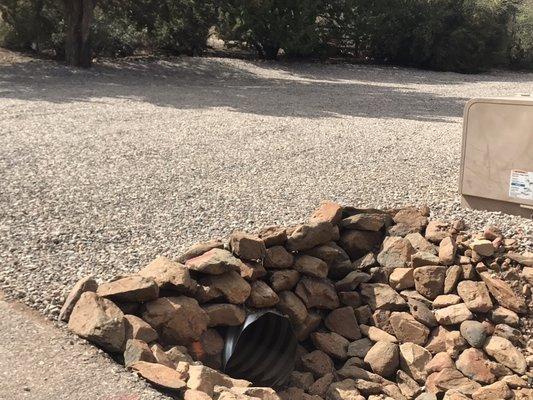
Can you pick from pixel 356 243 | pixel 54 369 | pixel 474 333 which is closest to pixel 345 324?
pixel 356 243

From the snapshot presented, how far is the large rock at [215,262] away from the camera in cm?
536

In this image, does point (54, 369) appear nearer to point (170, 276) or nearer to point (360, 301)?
point (170, 276)

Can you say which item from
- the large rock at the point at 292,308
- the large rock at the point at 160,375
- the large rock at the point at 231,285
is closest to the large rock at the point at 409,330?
the large rock at the point at 292,308

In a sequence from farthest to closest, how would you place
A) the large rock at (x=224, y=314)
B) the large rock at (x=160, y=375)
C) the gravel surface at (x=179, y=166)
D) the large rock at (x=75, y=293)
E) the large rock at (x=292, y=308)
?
the gravel surface at (x=179, y=166) → the large rock at (x=292, y=308) → the large rock at (x=224, y=314) → the large rock at (x=75, y=293) → the large rock at (x=160, y=375)

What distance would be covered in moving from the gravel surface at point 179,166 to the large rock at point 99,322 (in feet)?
0.79

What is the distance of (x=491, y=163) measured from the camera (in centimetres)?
673

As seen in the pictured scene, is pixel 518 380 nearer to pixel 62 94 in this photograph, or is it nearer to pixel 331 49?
pixel 62 94

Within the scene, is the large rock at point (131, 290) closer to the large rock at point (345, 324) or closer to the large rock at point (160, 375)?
the large rock at point (160, 375)

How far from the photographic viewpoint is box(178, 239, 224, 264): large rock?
220 inches

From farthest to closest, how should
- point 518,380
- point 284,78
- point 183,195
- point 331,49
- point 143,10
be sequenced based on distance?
point 331,49, point 284,78, point 143,10, point 183,195, point 518,380

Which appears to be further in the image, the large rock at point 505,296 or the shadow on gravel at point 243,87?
the shadow on gravel at point 243,87

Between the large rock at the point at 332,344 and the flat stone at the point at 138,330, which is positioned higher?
the flat stone at the point at 138,330

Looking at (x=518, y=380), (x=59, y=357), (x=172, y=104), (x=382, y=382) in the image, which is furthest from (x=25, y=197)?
(x=172, y=104)

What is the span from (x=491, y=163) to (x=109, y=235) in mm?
3354
